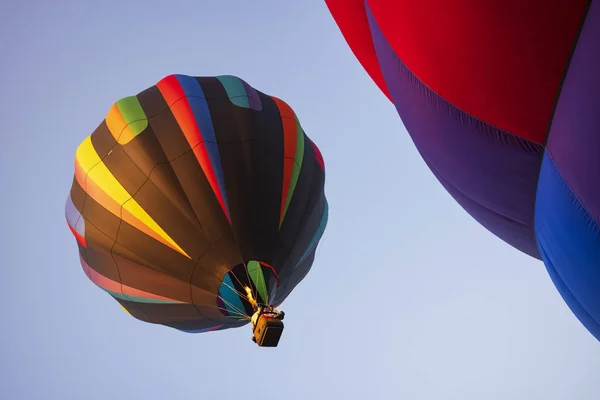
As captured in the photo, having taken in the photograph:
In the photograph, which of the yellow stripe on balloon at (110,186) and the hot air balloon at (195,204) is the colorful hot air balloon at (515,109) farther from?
the yellow stripe on balloon at (110,186)

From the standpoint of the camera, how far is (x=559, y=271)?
10.5ft

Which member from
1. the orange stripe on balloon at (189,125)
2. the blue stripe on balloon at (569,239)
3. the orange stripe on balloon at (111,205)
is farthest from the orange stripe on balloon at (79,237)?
the blue stripe on balloon at (569,239)

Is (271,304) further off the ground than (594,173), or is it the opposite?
(594,173)

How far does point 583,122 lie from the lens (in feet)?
8.43

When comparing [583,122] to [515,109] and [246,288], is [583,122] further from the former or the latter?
[246,288]

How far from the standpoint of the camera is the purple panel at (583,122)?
97.9 inches

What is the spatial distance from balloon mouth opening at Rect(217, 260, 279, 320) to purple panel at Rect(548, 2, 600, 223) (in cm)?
478

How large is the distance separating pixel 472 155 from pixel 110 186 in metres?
5.18

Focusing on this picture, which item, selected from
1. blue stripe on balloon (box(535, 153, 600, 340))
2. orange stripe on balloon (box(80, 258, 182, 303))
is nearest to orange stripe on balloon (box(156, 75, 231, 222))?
orange stripe on balloon (box(80, 258, 182, 303))

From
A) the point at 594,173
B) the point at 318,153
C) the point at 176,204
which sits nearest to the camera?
the point at 594,173

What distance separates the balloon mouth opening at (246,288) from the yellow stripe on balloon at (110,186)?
0.54m

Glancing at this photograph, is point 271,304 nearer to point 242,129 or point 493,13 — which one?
point 242,129

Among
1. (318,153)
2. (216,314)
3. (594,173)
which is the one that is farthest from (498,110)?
→ (318,153)

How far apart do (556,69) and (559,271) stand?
104 centimetres
